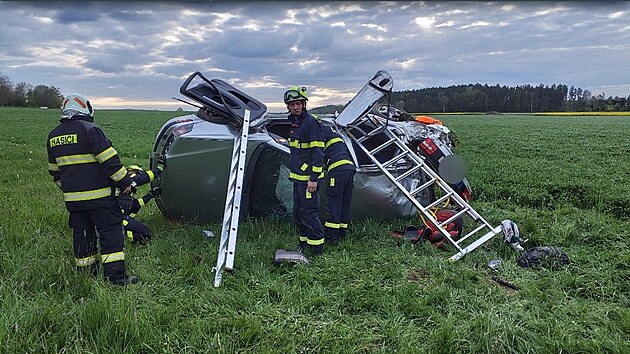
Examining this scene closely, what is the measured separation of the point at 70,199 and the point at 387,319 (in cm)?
256

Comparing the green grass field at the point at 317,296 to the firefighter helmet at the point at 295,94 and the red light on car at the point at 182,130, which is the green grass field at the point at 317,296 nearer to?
the red light on car at the point at 182,130

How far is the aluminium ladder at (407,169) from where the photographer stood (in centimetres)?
496

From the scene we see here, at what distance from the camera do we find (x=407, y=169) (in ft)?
18.3

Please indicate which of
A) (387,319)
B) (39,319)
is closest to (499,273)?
(387,319)

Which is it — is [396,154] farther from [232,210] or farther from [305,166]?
[232,210]

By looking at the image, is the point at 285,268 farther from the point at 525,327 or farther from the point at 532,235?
the point at 532,235

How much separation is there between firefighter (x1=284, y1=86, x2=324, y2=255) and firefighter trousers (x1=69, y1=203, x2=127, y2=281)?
5.52 feet

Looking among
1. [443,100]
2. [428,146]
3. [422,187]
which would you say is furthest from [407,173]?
[443,100]

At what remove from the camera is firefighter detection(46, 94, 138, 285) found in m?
3.61

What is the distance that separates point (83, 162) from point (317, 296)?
Result: 2054mm

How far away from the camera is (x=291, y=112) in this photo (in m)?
4.88

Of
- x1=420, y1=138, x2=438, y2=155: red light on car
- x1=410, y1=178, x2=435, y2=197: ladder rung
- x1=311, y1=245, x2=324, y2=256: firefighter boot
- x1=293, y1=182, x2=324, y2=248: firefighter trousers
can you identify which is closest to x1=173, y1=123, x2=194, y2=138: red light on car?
x1=293, y1=182, x2=324, y2=248: firefighter trousers

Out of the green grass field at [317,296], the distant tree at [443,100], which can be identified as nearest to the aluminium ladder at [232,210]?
the green grass field at [317,296]

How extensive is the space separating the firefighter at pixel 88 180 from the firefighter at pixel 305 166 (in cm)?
164
